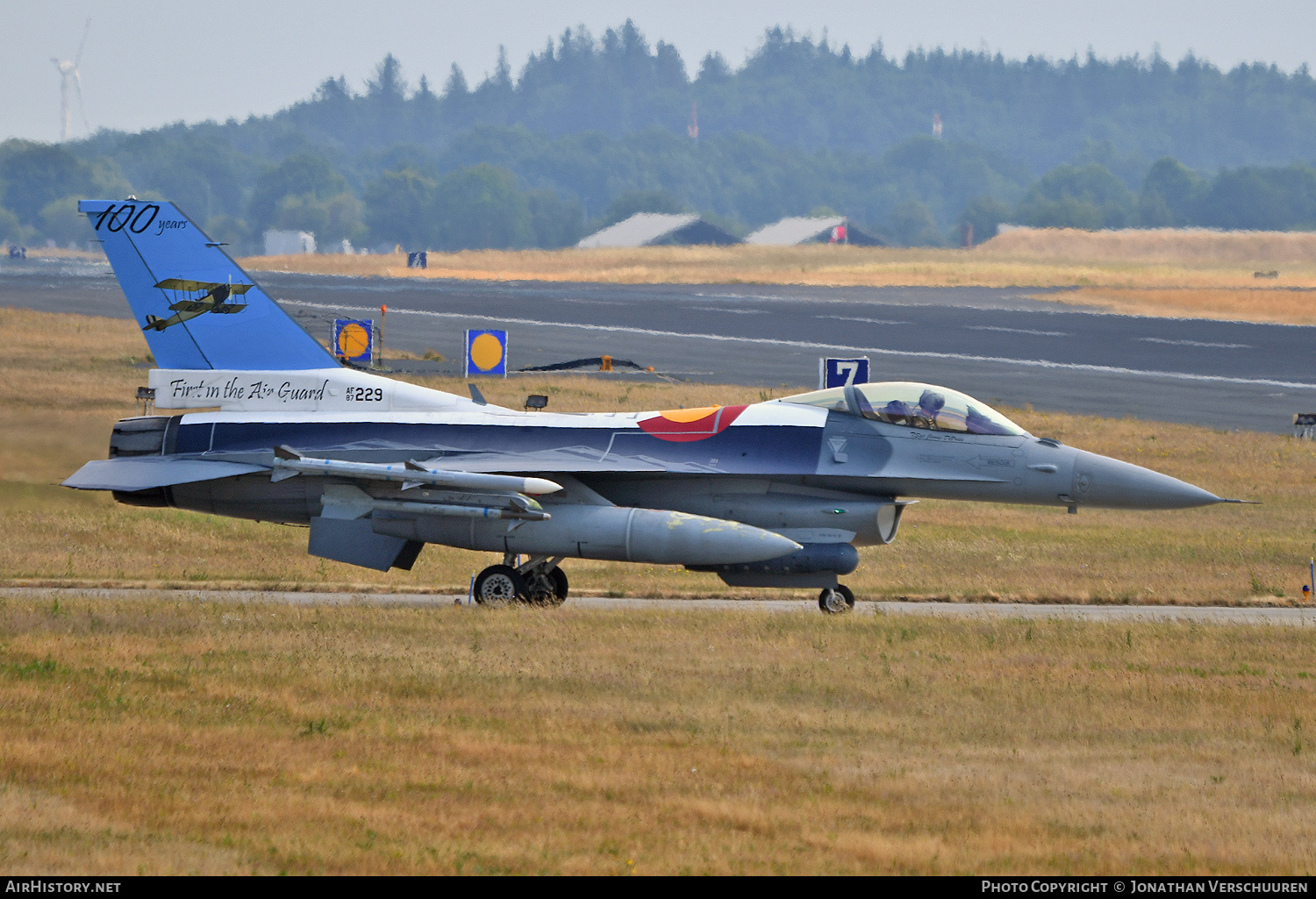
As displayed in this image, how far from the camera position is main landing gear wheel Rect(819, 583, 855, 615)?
60.1 ft

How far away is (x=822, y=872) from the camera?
8.47 meters

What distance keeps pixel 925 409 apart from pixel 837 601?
273cm

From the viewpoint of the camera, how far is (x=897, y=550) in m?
24.5

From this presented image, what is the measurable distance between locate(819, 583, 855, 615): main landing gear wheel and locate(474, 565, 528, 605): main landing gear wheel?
12.8 ft

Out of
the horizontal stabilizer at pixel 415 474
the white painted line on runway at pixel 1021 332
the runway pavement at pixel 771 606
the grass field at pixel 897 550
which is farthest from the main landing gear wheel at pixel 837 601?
the white painted line on runway at pixel 1021 332

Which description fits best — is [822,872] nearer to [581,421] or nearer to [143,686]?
[143,686]

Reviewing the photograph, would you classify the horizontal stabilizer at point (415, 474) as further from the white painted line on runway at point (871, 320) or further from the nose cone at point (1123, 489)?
the white painted line on runway at point (871, 320)

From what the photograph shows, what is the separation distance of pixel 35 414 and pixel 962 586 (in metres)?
14.0

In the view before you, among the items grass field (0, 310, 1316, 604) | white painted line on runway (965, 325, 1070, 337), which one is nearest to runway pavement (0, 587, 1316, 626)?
grass field (0, 310, 1316, 604)

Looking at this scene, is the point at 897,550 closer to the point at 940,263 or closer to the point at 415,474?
the point at 415,474

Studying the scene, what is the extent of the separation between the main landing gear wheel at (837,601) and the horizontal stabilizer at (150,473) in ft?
24.3

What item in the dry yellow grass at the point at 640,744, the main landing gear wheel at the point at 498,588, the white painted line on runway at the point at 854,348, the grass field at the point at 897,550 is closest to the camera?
the dry yellow grass at the point at 640,744

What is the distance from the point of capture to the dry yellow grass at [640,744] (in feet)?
29.0

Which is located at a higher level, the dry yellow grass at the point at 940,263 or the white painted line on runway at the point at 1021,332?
the dry yellow grass at the point at 940,263
